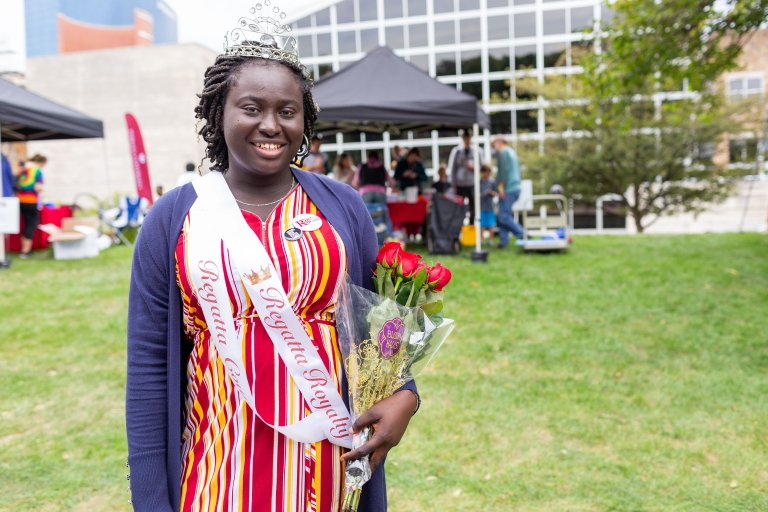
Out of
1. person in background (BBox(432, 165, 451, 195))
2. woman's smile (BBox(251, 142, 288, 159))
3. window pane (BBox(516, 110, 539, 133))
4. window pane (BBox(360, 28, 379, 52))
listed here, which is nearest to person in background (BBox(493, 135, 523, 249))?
person in background (BBox(432, 165, 451, 195))

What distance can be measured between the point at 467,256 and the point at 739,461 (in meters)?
6.39

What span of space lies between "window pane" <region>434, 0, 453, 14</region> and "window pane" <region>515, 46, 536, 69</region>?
320cm

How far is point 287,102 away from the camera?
1.54m

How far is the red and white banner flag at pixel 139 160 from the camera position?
1429cm

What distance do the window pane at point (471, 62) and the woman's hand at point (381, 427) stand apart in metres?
26.5

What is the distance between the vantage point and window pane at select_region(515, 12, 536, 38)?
85.7 feet

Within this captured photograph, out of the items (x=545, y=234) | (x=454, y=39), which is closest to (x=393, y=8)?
(x=454, y=39)

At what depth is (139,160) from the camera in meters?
14.7

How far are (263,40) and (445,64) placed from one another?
2647 cm

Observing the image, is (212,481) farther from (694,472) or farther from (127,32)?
(127,32)

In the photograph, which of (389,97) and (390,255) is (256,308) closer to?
(390,255)

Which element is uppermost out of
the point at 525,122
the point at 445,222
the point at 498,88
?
the point at 498,88

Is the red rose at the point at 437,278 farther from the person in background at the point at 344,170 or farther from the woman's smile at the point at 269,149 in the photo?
the person in background at the point at 344,170

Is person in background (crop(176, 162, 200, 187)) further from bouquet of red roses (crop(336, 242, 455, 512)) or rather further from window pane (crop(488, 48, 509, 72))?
window pane (crop(488, 48, 509, 72))
